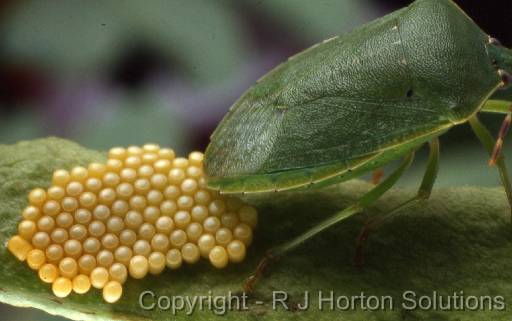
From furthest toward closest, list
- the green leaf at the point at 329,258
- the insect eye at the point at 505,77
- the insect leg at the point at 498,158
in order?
1. the insect leg at the point at 498,158
2. the insect eye at the point at 505,77
3. the green leaf at the point at 329,258

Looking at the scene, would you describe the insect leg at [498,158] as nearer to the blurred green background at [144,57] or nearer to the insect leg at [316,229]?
the insect leg at [316,229]

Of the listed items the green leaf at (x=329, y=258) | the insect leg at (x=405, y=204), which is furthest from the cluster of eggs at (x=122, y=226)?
the insect leg at (x=405, y=204)

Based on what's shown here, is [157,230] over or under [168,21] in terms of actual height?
under

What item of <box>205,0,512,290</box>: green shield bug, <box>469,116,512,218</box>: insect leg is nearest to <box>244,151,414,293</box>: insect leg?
<box>205,0,512,290</box>: green shield bug

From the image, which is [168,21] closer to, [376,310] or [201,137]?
[201,137]

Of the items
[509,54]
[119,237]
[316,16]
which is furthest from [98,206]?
[316,16]

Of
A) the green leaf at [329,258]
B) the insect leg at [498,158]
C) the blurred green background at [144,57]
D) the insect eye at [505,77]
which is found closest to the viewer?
the green leaf at [329,258]

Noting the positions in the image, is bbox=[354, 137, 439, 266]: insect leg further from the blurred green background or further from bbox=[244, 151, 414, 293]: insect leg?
the blurred green background

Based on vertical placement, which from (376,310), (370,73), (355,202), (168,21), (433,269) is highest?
(168,21)
